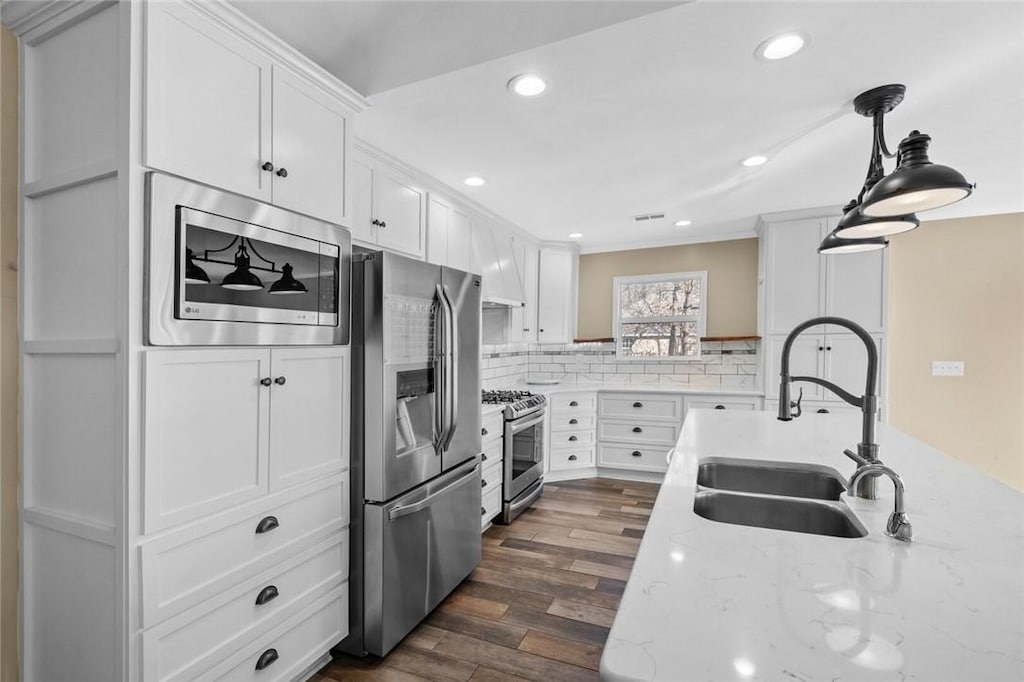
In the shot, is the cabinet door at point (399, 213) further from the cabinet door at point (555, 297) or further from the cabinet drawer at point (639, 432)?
the cabinet drawer at point (639, 432)

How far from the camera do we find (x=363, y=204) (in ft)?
8.51

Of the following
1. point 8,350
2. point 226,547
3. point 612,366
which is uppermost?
point 8,350

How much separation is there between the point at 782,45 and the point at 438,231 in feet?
7.14

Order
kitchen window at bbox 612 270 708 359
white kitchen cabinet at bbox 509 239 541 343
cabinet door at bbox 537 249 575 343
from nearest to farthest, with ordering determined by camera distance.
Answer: white kitchen cabinet at bbox 509 239 541 343 < kitchen window at bbox 612 270 708 359 < cabinet door at bbox 537 249 575 343

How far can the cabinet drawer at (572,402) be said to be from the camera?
4594 millimetres

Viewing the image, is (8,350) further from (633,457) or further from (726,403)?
(726,403)

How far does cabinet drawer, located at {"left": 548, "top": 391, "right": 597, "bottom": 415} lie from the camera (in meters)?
4.59

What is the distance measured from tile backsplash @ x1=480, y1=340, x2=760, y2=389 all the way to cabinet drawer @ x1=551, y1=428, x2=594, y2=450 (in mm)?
758

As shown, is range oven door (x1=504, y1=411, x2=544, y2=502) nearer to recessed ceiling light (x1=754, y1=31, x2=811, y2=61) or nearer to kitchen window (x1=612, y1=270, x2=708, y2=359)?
kitchen window (x1=612, y1=270, x2=708, y2=359)

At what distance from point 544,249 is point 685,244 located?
4.82ft

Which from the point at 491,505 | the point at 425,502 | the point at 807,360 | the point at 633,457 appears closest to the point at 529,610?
the point at 425,502

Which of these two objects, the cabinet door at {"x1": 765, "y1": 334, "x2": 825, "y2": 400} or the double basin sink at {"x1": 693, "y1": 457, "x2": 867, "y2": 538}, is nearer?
the double basin sink at {"x1": 693, "y1": 457, "x2": 867, "y2": 538}

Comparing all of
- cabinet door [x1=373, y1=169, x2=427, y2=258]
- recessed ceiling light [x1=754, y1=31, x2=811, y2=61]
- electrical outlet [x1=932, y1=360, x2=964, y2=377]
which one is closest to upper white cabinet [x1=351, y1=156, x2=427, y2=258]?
cabinet door [x1=373, y1=169, x2=427, y2=258]

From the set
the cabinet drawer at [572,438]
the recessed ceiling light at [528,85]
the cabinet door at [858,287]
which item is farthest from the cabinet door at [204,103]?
the cabinet door at [858,287]
